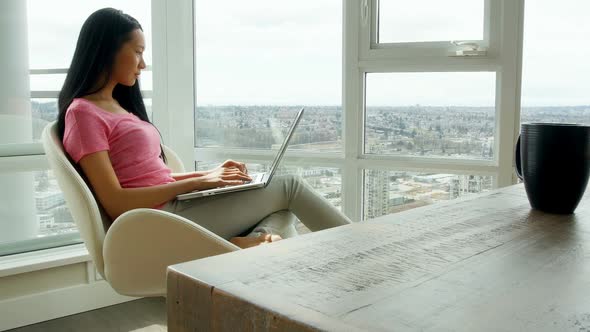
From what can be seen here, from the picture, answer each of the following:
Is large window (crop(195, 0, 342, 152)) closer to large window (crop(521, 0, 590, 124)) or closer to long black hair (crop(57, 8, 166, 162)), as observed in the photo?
large window (crop(521, 0, 590, 124))

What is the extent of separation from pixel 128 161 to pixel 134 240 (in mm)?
450

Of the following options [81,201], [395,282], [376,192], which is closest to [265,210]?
[81,201]

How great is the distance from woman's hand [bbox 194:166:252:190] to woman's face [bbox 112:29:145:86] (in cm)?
47

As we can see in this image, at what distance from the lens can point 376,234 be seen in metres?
0.78

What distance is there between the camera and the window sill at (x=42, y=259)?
2654 mm

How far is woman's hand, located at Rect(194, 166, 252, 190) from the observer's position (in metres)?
2.06

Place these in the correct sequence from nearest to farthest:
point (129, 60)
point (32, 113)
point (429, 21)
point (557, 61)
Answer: point (129, 60), point (557, 61), point (429, 21), point (32, 113)

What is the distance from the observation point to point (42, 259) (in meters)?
2.77

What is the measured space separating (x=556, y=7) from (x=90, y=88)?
183 centimetres

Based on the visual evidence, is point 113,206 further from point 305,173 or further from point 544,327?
point 544,327

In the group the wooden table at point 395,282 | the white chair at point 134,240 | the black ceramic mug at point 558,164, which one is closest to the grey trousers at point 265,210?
the white chair at point 134,240

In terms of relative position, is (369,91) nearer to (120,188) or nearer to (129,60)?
(129,60)

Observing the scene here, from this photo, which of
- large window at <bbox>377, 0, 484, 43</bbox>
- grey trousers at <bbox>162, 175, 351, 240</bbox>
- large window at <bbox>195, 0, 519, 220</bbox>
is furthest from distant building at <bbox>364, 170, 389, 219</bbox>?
grey trousers at <bbox>162, 175, 351, 240</bbox>

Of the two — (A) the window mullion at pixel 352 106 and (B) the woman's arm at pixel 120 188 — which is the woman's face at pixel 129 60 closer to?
(B) the woman's arm at pixel 120 188
